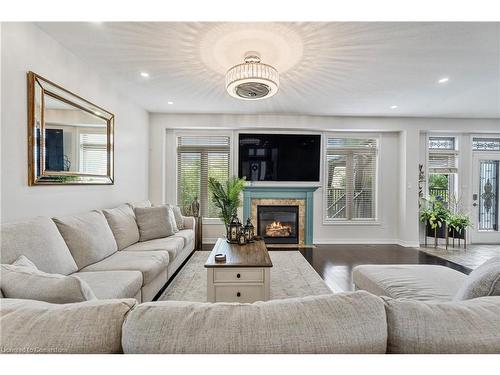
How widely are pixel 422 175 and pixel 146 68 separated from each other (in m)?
5.56

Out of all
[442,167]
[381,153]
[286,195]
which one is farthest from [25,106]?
[442,167]

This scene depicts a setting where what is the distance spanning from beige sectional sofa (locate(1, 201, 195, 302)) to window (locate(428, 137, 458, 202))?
17.8 ft

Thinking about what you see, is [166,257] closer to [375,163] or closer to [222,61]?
[222,61]

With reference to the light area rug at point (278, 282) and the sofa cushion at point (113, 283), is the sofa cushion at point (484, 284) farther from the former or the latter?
the sofa cushion at point (113, 283)

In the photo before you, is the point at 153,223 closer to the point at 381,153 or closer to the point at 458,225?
the point at 381,153

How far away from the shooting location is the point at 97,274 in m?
2.02

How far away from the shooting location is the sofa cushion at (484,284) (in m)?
1.17

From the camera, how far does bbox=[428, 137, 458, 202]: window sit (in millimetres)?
5203

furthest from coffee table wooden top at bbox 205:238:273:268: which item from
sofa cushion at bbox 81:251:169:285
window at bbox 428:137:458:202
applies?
window at bbox 428:137:458:202

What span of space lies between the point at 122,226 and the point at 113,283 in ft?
4.15

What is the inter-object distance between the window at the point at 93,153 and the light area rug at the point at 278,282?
1.75 metres

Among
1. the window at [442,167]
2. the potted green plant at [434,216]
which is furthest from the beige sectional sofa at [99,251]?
the window at [442,167]

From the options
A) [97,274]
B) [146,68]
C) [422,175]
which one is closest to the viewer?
[97,274]

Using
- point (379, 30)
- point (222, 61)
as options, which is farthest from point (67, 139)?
point (379, 30)
